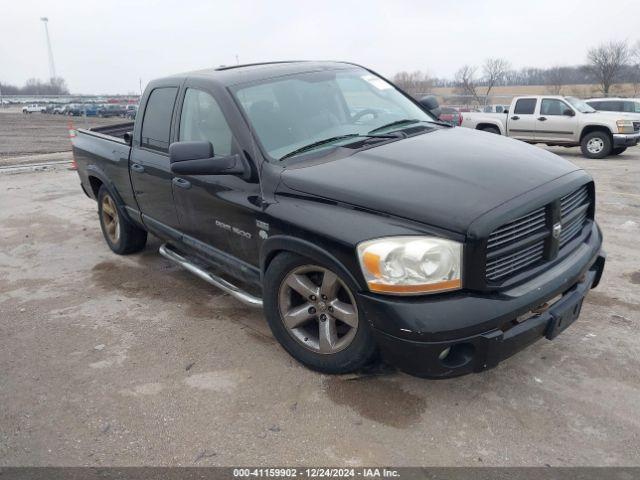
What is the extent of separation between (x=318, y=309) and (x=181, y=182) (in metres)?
1.66

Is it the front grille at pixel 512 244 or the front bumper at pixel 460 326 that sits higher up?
the front grille at pixel 512 244

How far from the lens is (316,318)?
3002mm

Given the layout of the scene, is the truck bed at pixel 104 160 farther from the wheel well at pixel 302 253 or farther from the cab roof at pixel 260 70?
the wheel well at pixel 302 253

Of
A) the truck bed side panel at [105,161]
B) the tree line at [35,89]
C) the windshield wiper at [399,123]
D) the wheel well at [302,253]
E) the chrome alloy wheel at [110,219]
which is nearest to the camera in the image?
the wheel well at [302,253]

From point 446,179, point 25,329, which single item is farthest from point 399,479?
point 25,329

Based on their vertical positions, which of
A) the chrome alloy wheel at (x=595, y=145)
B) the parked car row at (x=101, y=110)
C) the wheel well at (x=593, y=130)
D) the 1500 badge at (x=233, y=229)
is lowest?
the chrome alloy wheel at (x=595, y=145)

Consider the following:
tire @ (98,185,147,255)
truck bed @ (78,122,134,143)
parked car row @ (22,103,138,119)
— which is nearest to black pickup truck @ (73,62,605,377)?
tire @ (98,185,147,255)

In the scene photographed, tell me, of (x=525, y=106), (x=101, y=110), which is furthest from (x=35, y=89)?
(x=525, y=106)

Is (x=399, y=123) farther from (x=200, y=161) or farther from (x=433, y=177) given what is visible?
(x=200, y=161)

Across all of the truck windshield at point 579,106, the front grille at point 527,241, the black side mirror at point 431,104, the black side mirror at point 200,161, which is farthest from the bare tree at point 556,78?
the black side mirror at point 200,161

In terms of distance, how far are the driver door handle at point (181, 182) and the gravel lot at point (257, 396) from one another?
1033 mm

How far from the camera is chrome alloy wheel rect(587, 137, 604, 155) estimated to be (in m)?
13.2

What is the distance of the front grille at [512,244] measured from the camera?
2451 mm

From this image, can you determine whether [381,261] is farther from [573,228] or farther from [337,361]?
[573,228]
